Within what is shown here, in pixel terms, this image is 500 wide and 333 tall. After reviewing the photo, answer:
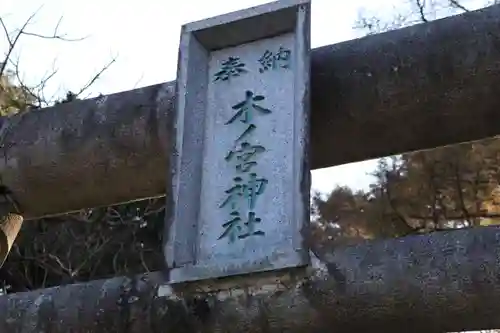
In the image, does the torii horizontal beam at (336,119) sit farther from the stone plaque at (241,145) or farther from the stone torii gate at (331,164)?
the stone plaque at (241,145)

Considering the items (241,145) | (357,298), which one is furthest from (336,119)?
(357,298)

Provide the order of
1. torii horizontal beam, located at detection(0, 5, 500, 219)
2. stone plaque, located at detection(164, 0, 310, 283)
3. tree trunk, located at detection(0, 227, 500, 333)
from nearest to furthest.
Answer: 1. tree trunk, located at detection(0, 227, 500, 333)
2. stone plaque, located at detection(164, 0, 310, 283)
3. torii horizontal beam, located at detection(0, 5, 500, 219)

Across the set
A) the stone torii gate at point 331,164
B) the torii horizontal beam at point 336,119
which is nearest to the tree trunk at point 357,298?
the stone torii gate at point 331,164

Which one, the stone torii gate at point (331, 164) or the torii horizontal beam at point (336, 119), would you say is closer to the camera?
the stone torii gate at point (331, 164)

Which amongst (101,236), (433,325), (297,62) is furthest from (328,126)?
(101,236)

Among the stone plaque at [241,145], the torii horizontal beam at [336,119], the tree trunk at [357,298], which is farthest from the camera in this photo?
the torii horizontal beam at [336,119]

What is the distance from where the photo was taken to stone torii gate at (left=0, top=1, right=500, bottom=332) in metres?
2.17

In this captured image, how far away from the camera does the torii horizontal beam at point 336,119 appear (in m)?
2.51

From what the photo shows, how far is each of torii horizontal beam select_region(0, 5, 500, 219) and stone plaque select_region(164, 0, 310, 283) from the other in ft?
0.44

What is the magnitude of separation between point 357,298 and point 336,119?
2.10 feet

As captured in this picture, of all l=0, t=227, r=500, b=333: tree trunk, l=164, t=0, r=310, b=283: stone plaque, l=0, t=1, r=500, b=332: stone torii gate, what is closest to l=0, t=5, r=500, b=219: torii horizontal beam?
l=0, t=1, r=500, b=332: stone torii gate

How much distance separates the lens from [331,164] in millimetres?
2750

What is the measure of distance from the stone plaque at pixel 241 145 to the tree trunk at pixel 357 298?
9 centimetres

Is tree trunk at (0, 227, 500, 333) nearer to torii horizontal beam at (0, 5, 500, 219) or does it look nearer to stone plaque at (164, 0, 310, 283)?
stone plaque at (164, 0, 310, 283)
